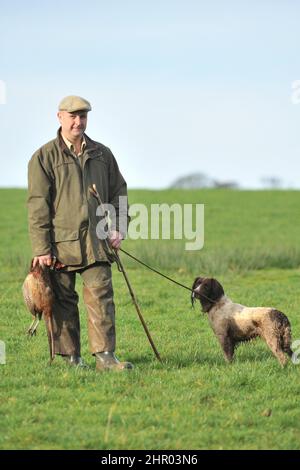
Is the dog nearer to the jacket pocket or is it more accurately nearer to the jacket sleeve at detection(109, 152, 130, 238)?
the jacket sleeve at detection(109, 152, 130, 238)

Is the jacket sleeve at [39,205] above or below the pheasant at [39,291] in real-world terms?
above

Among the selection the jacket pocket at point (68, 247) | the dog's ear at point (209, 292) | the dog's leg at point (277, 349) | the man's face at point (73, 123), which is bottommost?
the dog's leg at point (277, 349)

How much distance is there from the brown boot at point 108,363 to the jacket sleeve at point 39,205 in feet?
3.87

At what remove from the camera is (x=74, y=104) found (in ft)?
30.8

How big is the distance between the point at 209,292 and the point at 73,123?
7.31 ft

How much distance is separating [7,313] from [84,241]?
4.67m

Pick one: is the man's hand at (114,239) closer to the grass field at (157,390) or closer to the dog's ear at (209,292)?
the dog's ear at (209,292)

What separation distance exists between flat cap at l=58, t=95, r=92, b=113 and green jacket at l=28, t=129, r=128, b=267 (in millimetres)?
354

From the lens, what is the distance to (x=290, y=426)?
25.3ft

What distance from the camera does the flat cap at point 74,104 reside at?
30.7 feet

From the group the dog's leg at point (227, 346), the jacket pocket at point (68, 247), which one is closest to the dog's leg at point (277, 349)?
the dog's leg at point (227, 346)

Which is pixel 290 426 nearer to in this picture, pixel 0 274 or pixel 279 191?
pixel 0 274

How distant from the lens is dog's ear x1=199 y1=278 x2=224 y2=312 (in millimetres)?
9891
